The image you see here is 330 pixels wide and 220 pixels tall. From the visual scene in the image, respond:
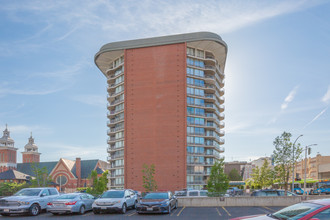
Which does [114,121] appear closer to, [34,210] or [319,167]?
[34,210]

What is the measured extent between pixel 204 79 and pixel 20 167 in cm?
8619

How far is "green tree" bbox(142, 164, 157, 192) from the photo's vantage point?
196 ft

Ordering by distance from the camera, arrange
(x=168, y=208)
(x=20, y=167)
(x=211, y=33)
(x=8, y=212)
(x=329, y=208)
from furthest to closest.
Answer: (x=20, y=167) → (x=211, y=33) → (x=168, y=208) → (x=8, y=212) → (x=329, y=208)

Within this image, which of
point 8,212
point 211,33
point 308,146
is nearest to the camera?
point 8,212

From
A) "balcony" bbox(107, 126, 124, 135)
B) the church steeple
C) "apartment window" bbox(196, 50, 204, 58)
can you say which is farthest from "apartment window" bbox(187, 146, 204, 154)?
the church steeple

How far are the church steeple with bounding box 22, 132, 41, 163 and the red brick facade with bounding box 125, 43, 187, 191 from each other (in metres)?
76.8

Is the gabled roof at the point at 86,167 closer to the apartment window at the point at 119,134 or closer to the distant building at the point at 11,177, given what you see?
the distant building at the point at 11,177

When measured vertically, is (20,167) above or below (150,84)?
below

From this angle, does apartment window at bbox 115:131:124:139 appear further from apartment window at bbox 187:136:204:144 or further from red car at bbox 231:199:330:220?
red car at bbox 231:199:330:220

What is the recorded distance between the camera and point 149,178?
195ft

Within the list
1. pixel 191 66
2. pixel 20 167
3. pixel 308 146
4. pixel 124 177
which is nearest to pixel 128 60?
pixel 191 66

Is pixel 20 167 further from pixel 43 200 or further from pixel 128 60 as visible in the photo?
pixel 43 200

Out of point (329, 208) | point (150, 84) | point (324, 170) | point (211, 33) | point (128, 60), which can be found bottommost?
point (324, 170)

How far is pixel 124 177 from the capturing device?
67.1 metres
